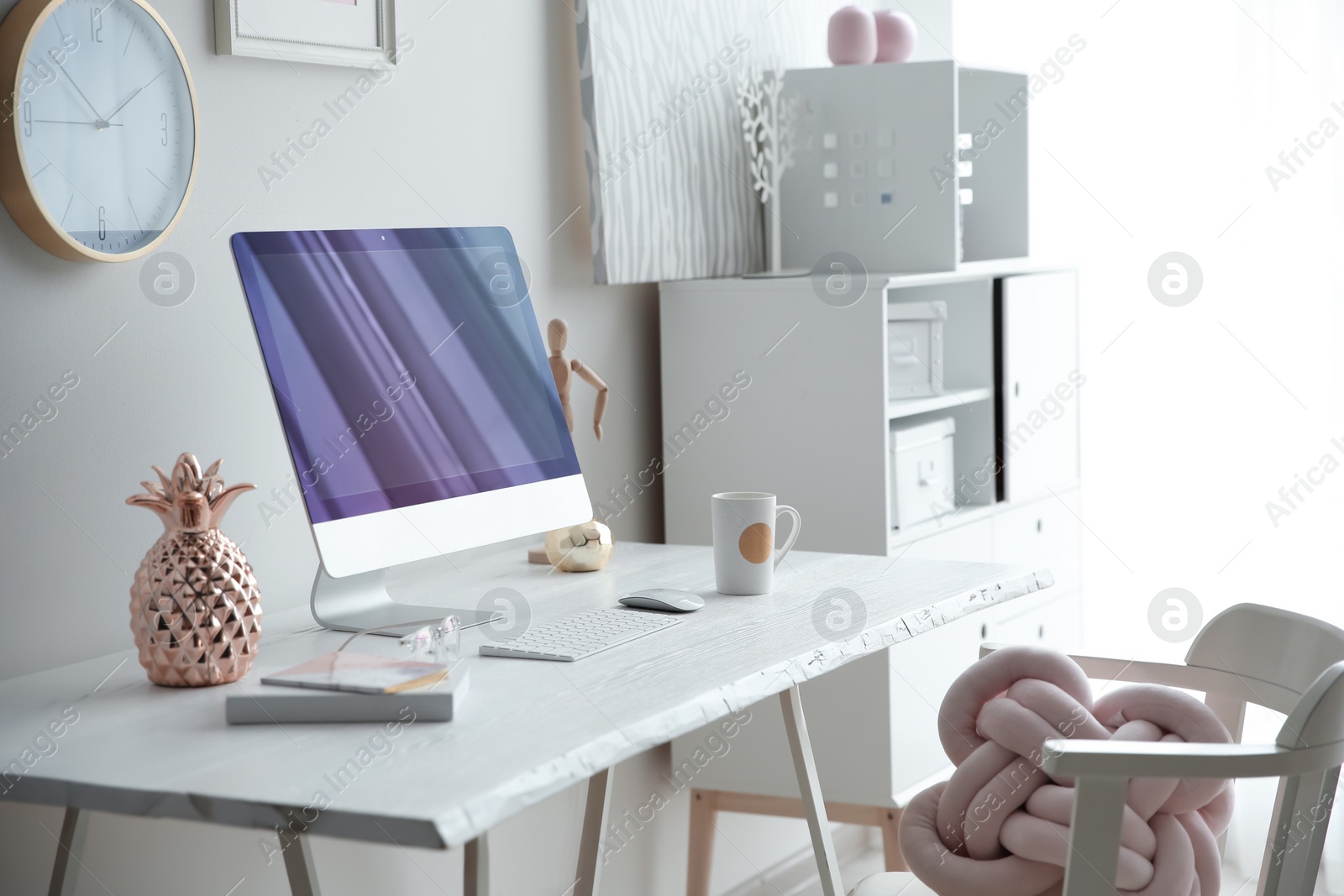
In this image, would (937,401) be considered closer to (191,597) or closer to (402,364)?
(402,364)

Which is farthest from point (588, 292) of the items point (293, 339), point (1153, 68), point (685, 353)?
Result: point (1153, 68)

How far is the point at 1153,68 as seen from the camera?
279cm

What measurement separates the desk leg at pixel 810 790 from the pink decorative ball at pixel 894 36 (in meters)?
1.33

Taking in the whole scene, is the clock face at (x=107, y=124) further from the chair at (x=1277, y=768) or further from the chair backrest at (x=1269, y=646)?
the chair backrest at (x=1269, y=646)

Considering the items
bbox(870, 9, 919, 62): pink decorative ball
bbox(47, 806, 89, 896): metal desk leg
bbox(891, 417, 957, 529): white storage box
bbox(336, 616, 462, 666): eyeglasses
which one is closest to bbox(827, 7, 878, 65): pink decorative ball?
bbox(870, 9, 919, 62): pink decorative ball

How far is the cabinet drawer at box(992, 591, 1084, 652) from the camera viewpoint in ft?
8.50

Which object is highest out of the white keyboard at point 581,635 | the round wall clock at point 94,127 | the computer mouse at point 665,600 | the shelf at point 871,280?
the round wall clock at point 94,127

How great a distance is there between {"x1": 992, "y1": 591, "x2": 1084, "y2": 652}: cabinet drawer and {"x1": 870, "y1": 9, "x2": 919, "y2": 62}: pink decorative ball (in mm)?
1093

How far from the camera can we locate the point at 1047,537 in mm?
2750

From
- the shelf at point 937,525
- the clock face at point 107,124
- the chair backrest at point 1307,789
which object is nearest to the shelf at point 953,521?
the shelf at point 937,525

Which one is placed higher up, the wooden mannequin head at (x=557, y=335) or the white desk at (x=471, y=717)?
the wooden mannequin head at (x=557, y=335)

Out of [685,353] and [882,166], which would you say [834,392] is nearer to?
[685,353]

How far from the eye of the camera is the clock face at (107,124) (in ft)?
4.58

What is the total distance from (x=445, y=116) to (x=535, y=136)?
0.21 metres
